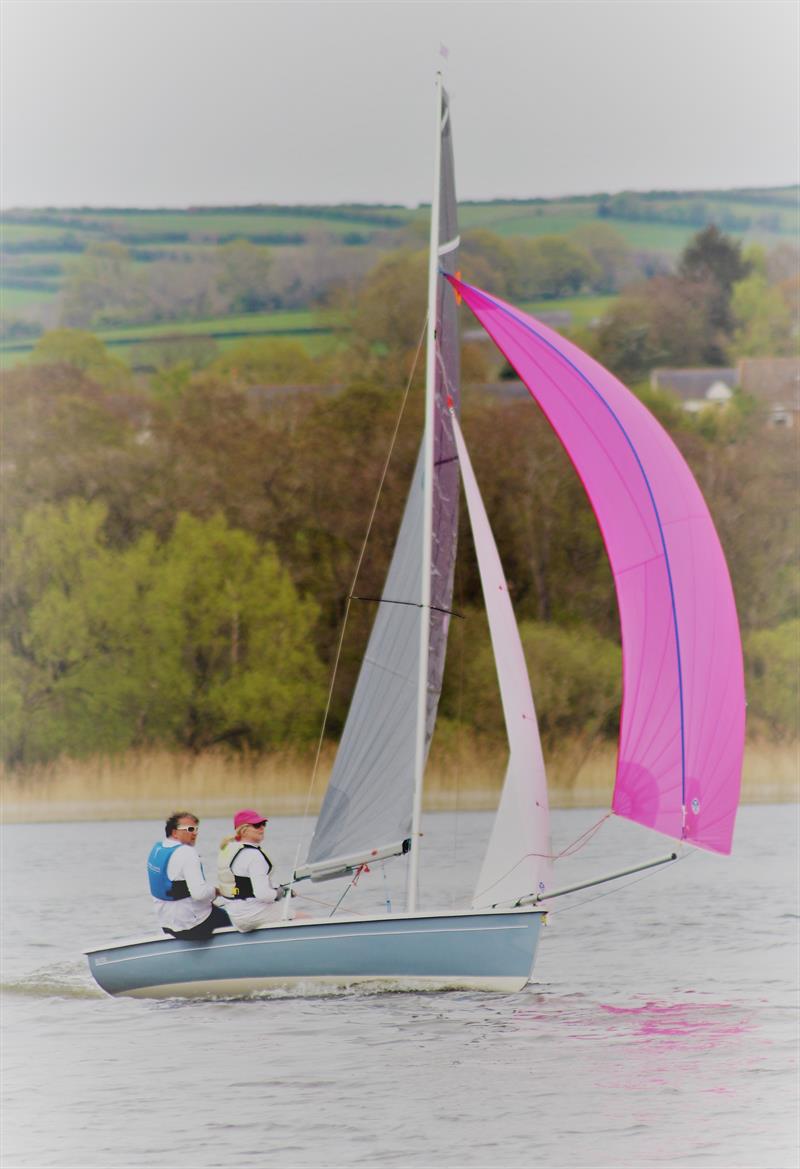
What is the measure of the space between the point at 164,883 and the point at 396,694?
1964 mm

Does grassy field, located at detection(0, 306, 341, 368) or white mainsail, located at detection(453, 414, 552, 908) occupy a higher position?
grassy field, located at detection(0, 306, 341, 368)

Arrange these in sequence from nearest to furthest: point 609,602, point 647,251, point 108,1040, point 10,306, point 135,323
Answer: point 108,1040 → point 609,602 → point 10,306 → point 135,323 → point 647,251

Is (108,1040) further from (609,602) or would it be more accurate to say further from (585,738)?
(609,602)

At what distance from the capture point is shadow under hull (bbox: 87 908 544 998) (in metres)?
11.4

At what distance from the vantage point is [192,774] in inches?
1238

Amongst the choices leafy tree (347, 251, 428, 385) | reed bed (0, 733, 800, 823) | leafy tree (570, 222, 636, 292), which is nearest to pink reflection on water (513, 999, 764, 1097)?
reed bed (0, 733, 800, 823)

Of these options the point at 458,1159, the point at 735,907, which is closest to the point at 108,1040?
the point at 458,1159

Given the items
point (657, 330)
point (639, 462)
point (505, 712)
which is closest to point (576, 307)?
point (657, 330)

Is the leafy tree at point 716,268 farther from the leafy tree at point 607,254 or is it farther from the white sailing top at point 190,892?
the white sailing top at point 190,892

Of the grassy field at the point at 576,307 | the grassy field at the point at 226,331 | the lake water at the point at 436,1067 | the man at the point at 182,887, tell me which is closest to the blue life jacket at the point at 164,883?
the man at the point at 182,887

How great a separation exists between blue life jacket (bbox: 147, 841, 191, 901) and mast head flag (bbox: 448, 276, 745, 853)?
9.29 ft

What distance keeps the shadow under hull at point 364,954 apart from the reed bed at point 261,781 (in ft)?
54.3

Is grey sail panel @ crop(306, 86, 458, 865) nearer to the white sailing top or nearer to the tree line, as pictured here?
the white sailing top

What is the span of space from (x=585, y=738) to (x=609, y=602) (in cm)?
438
